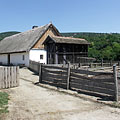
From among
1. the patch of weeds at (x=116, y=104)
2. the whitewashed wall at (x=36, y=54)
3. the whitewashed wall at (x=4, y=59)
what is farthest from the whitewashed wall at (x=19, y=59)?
the patch of weeds at (x=116, y=104)

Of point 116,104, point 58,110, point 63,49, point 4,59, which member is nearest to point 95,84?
point 116,104

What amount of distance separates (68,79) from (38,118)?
4.21 meters

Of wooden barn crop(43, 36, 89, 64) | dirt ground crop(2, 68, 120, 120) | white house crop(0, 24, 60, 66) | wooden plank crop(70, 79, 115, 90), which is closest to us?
dirt ground crop(2, 68, 120, 120)

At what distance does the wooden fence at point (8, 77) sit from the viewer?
901 cm

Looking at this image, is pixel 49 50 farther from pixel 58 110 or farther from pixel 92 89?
pixel 58 110

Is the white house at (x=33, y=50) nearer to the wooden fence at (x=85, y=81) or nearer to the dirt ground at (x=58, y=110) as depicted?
the wooden fence at (x=85, y=81)

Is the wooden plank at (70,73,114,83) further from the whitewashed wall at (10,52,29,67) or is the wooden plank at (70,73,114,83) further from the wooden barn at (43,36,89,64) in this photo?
the whitewashed wall at (10,52,29,67)

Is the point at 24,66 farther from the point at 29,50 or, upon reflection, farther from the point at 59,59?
the point at 59,59

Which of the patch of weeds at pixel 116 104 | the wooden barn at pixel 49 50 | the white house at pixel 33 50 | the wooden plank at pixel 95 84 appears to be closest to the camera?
the patch of weeds at pixel 116 104

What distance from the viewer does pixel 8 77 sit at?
30.4ft

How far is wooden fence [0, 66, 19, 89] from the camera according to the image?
901 centimetres

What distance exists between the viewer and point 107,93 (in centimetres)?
684

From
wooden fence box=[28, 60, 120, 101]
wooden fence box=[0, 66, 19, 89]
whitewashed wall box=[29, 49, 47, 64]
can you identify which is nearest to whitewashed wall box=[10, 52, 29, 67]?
whitewashed wall box=[29, 49, 47, 64]

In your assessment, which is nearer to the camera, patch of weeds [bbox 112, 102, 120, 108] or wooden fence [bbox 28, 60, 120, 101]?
patch of weeds [bbox 112, 102, 120, 108]
